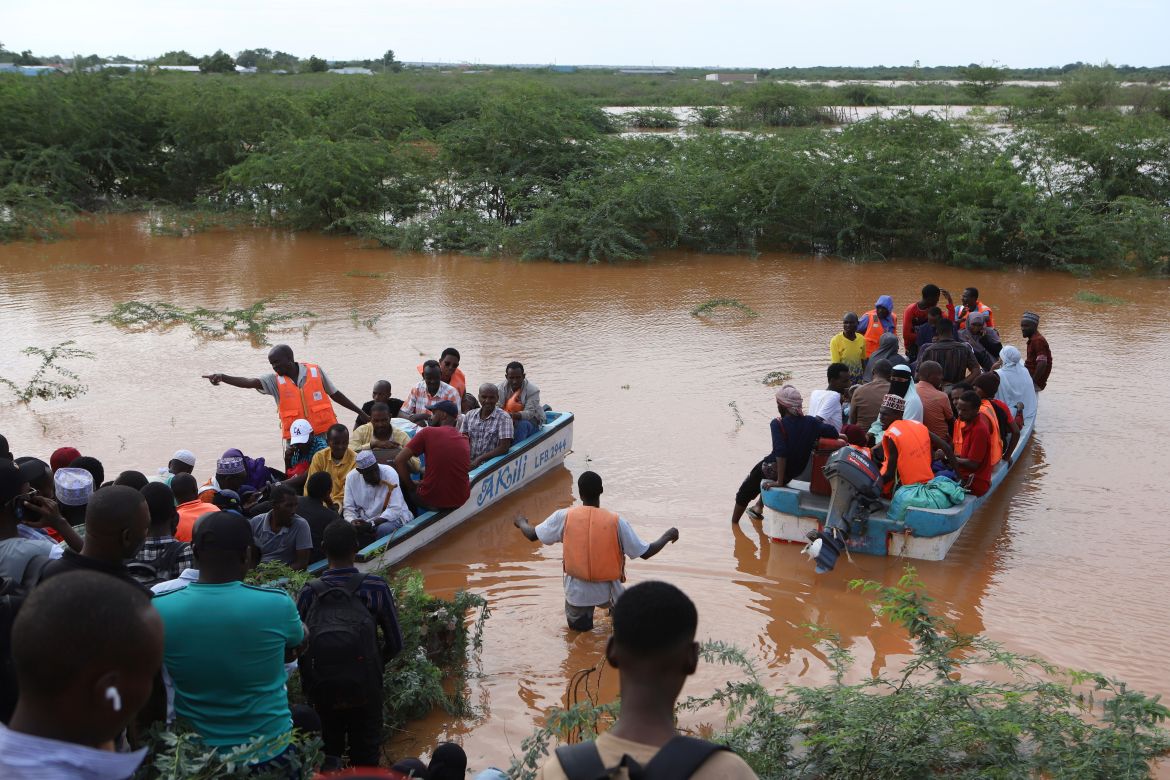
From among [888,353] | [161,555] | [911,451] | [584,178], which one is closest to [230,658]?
[161,555]

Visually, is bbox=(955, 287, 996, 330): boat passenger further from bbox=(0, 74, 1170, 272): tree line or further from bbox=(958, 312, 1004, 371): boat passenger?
bbox=(0, 74, 1170, 272): tree line

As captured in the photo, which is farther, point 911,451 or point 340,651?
point 911,451

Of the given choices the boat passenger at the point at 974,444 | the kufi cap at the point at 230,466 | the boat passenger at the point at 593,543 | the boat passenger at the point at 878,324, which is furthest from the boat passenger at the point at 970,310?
the kufi cap at the point at 230,466

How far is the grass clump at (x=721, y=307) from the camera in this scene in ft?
56.4

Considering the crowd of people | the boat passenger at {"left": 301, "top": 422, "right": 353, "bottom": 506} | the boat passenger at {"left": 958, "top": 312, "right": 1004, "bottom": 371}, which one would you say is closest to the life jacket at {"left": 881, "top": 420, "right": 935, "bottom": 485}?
the crowd of people

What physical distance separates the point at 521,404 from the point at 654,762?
7679mm

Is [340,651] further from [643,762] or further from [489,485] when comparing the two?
[489,485]

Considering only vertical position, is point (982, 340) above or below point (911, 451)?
above

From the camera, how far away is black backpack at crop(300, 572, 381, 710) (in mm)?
4477

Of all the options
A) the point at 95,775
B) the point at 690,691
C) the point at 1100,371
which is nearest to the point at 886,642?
the point at 690,691

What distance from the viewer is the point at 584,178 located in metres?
23.6

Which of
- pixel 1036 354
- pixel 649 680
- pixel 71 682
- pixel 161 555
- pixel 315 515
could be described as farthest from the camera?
pixel 1036 354

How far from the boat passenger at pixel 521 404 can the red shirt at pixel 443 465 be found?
4.68 ft

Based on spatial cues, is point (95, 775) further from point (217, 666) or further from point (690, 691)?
point (690, 691)
